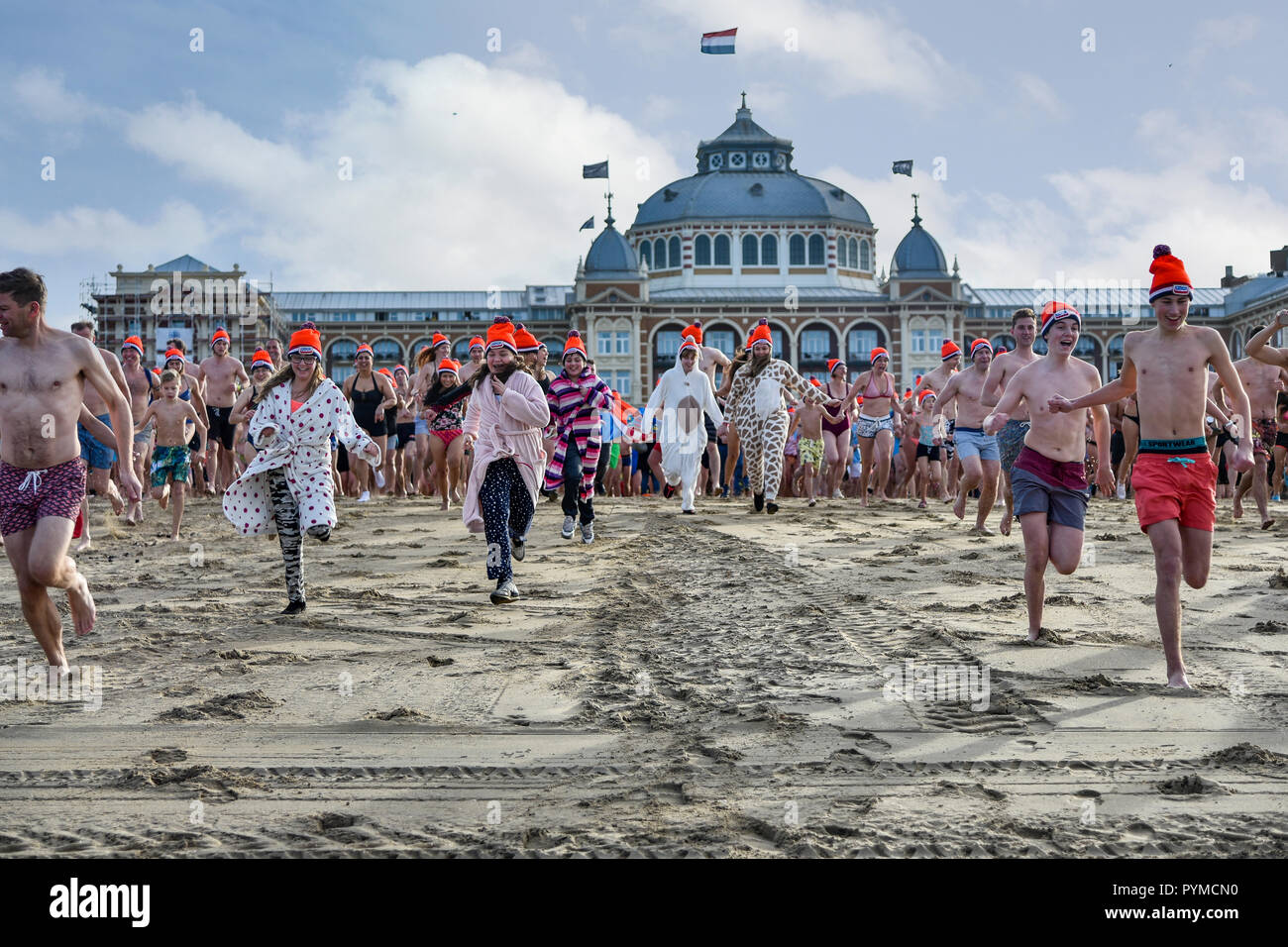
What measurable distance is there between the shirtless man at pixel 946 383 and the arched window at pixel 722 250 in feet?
194

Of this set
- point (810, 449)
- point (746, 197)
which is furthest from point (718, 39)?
point (810, 449)

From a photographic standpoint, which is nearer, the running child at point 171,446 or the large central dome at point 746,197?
the running child at point 171,446

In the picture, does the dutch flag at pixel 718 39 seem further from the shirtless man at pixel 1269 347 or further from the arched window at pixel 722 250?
the shirtless man at pixel 1269 347

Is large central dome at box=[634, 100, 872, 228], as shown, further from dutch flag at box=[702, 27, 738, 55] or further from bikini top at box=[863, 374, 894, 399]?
bikini top at box=[863, 374, 894, 399]

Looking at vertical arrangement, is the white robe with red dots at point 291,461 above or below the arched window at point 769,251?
below

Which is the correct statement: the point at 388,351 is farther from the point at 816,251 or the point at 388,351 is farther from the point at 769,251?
the point at 816,251

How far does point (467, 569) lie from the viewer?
10.3 metres

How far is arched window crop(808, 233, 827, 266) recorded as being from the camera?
80.6 meters

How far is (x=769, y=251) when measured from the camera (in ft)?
265

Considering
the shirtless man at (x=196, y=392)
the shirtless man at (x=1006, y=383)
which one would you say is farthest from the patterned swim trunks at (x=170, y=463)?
the shirtless man at (x=1006, y=383)

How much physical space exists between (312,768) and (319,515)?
3670 millimetres

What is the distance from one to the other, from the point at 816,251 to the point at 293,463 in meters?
74.7

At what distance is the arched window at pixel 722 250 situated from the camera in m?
80.3
